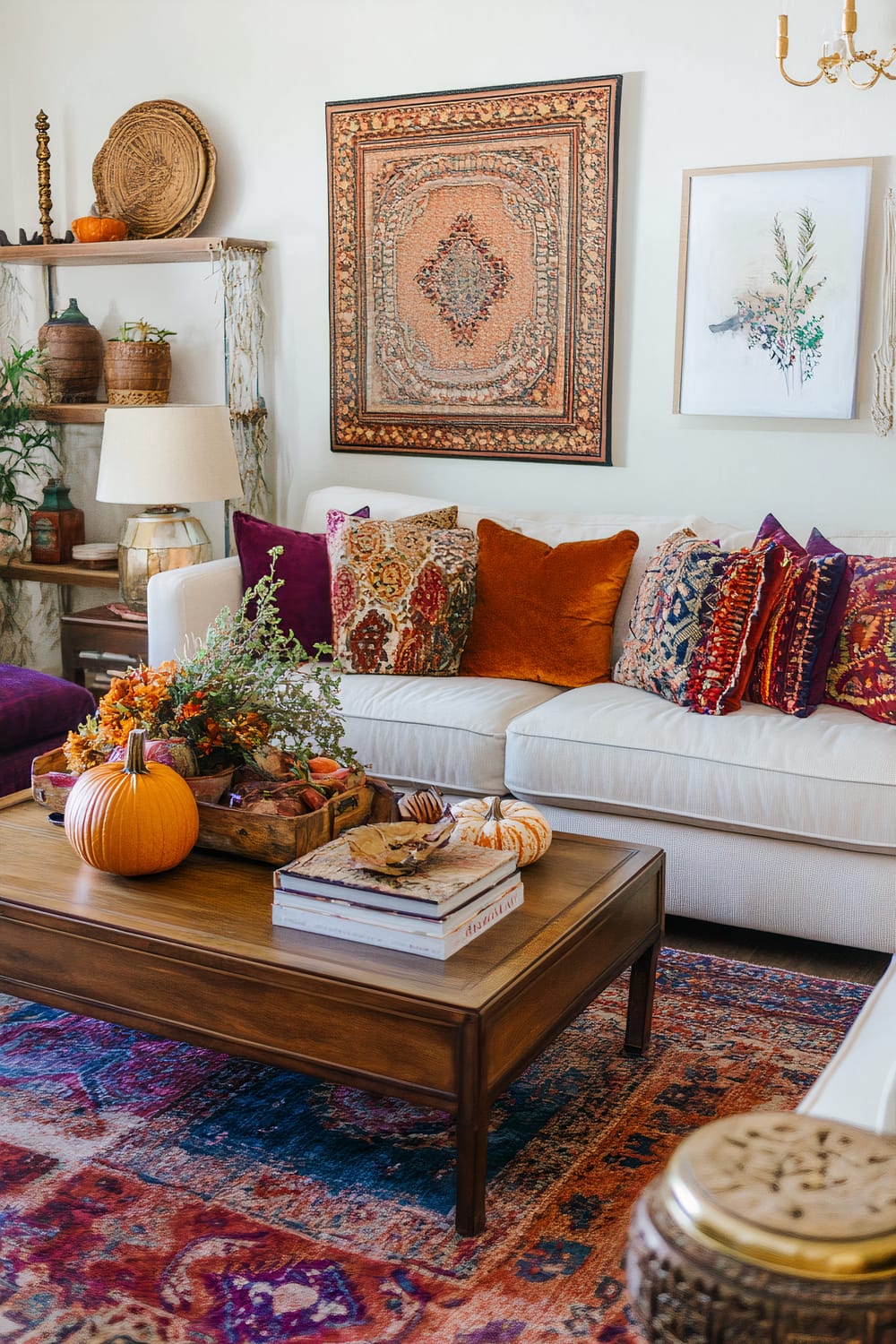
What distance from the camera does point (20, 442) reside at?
4766 millimetres

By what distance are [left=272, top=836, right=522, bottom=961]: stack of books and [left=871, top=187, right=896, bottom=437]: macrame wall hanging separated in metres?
2.08

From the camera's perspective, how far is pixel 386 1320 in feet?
5.36

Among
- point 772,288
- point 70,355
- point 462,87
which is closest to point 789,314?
point 772,288

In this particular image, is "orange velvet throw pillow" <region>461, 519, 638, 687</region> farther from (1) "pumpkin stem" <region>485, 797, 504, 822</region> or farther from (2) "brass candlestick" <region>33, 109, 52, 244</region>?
(2) "brass candlestick" <region>33, 109, 52, 244</region>

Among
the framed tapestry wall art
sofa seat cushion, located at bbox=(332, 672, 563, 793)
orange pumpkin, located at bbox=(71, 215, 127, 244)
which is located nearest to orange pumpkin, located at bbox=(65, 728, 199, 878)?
sofa seat cushion, located at bbox=(332, 672, 563, 793)

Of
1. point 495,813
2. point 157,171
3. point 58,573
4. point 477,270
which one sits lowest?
point 495,813

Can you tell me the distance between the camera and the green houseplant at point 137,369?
4305mm

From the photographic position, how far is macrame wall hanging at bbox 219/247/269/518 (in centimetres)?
431

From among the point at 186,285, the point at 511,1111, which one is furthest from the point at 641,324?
the point at 511,1111

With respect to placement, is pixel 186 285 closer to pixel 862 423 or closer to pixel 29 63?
pixel 29 63

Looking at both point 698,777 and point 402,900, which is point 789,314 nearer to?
point 698,777

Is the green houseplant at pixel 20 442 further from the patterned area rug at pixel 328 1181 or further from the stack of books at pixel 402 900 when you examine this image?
the stack of books at pixel 402 900

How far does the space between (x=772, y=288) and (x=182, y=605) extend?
1836mm

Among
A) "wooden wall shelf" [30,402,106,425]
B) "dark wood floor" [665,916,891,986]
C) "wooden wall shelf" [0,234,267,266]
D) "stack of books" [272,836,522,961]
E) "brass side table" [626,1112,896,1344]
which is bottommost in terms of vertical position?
"dark wood floor" [665,916,891,986]
